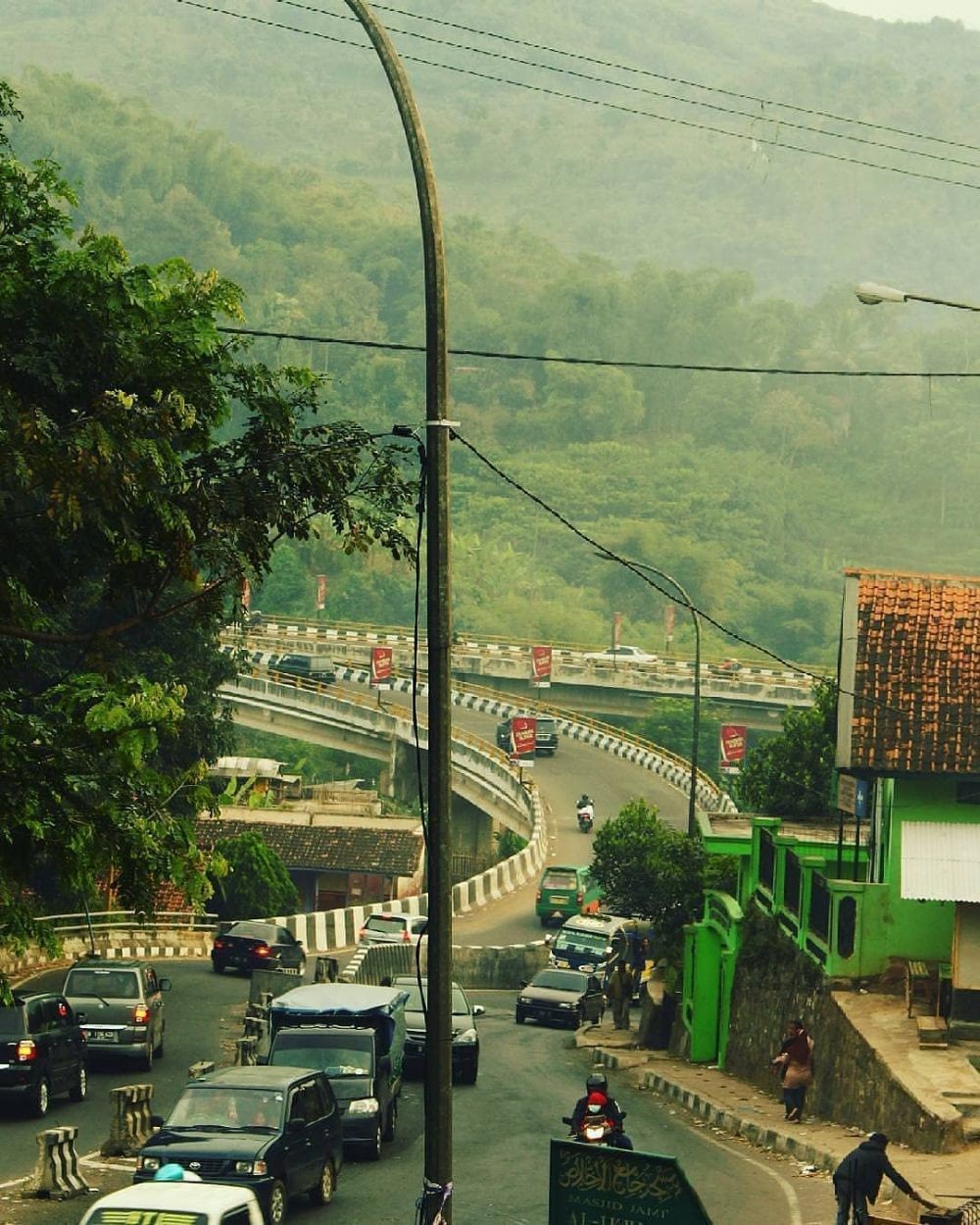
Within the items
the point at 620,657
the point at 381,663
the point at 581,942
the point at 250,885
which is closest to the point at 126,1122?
the point at 581,942

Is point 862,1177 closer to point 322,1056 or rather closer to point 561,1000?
point 322,1056

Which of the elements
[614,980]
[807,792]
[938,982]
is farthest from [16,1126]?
[807,792]

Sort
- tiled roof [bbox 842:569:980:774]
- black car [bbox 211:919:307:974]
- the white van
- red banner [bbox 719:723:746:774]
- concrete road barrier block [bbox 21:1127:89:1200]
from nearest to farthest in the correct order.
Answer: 1. the white van
2. concrete road barrier block [bbox 21:1127:89:1200]
3. tiled roof [bbox 842:569:980:774]
4. black car [bbox 211:919:307:974]
5. red banner [bbox 719:723:746:774]

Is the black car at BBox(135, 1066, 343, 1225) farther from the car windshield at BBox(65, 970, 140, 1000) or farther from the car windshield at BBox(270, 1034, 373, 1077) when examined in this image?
the car windshield at BBox(65, 970, 140, 1000)

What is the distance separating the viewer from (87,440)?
547 inches

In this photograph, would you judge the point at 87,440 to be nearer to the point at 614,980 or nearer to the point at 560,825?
the point at 614,980

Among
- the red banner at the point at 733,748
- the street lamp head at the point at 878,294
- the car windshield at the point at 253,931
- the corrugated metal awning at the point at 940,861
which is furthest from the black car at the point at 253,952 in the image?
the street lamp head at the point at 878,294

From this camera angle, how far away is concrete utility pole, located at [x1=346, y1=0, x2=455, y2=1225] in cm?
1608

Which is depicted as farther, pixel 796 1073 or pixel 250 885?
pixel 250 885

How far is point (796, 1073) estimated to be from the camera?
28.5 meters

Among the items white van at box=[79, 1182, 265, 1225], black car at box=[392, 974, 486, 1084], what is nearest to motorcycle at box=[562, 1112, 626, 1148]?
white van at box=[79, 1182, 265, 1225]

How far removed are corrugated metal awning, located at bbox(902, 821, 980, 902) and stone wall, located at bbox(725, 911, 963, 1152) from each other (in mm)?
2056

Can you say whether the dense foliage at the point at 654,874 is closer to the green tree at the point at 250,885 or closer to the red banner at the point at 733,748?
the red banner at the point at 733,748

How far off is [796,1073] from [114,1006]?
9866 mm
